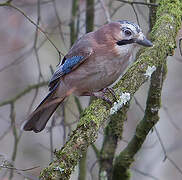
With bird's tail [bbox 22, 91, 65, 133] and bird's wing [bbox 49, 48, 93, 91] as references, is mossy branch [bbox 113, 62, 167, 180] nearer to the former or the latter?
bird's wing [bbox 49, 48, 93, 91]

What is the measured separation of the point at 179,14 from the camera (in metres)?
4.23

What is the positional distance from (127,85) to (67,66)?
933mm

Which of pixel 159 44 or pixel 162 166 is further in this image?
pixel 162 166

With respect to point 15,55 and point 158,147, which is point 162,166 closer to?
point 158,147

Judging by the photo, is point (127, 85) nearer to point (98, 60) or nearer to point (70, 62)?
point (98, 60)

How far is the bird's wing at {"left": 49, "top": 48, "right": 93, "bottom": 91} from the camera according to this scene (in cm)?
428

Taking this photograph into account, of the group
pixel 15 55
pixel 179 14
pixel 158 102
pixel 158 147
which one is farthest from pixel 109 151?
pixel 15 55

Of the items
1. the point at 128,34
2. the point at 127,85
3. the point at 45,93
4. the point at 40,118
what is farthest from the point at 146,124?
the point at 45,93

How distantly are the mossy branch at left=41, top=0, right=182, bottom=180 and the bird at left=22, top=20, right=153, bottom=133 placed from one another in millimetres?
171

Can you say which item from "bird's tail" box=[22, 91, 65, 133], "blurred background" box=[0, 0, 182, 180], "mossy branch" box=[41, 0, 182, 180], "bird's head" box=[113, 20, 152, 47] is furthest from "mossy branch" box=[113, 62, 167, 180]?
"blurred background" box=[0, 0, 182, 180]

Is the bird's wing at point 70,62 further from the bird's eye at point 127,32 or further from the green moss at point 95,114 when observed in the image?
the green moss at point 95,114

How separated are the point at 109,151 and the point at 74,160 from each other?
1.78 meters

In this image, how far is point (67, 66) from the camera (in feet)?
14.7

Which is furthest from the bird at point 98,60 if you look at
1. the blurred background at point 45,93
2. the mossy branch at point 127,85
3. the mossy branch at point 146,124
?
the blurred background at point 45,93
